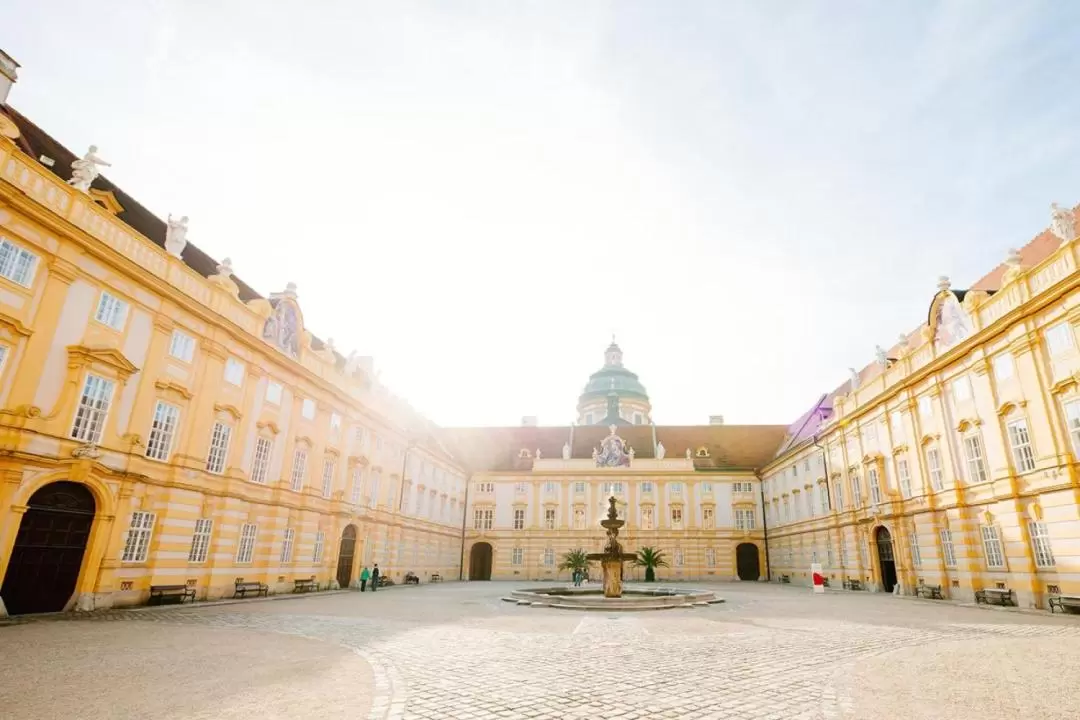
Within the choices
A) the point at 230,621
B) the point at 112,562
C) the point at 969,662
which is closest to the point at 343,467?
the point at 112,562

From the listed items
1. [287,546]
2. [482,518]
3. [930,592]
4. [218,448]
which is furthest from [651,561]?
[218,448]

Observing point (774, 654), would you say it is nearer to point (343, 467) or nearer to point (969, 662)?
point (969, 662)

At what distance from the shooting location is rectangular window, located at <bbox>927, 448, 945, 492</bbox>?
2783 cm

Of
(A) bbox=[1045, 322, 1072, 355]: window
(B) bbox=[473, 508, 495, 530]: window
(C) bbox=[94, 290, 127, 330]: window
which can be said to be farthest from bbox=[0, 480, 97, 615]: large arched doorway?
(B) bbox=[473, 508, 495, 530]: window

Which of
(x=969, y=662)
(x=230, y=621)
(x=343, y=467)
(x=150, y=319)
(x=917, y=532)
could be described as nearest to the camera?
(x=969, y=662)

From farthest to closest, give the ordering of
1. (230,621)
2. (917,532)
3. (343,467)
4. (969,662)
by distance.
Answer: (343,467), (917,532), (230,621), (969,662)

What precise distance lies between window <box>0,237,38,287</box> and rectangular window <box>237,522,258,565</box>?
1263 cm

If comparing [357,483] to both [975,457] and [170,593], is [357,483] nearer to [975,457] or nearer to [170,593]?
[170,593]

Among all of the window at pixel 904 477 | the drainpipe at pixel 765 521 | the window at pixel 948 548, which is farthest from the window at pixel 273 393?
the drainpipe at pixel 765 521

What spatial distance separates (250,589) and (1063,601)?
3015cm

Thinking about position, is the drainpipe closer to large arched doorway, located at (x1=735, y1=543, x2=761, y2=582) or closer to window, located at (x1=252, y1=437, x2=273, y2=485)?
large arched doorway, located at (x1=735, y1=543, x2=761, y2=582)

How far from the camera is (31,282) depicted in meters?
16.7

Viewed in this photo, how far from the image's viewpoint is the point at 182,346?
866 inches

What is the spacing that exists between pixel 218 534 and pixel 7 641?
38.8 ft
